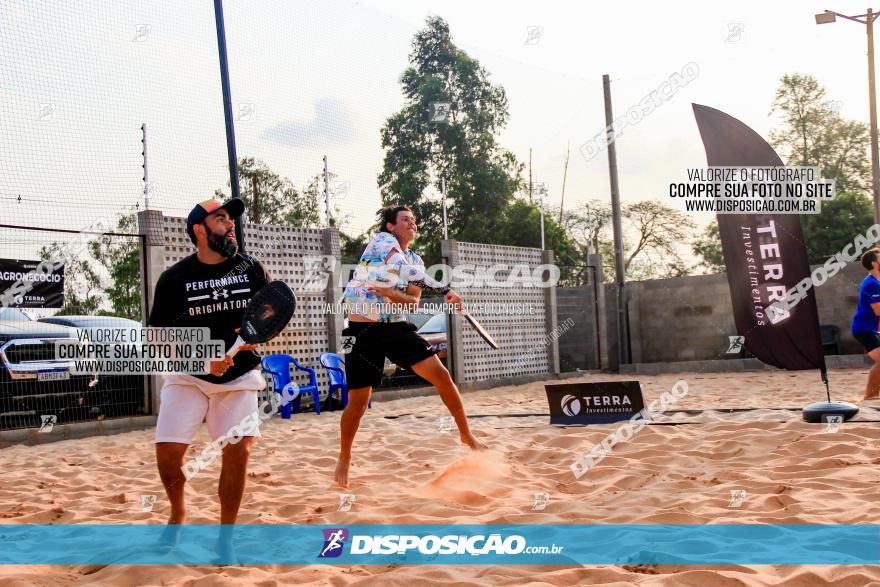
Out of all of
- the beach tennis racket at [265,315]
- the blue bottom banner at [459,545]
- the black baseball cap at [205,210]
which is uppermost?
the black baseball cap at [205,210]

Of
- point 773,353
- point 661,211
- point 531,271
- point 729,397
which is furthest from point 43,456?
point 661,211

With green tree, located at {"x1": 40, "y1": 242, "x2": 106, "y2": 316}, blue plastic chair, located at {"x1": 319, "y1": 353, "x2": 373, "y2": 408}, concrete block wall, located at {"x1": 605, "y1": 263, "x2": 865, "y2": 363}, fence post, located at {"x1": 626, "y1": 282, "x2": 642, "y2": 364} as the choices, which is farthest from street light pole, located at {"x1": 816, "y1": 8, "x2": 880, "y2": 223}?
green tree, located at {"x1": 40, "y1": 242, "x2": 106, "y2": 316}

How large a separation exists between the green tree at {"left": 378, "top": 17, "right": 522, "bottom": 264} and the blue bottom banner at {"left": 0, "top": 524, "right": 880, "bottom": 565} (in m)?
23.6

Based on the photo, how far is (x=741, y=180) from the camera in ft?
23.4

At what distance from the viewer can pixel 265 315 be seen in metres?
3.12

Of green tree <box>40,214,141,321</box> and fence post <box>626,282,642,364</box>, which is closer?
green tree <box>40,214,141,321</box>

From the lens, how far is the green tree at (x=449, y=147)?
27.6m

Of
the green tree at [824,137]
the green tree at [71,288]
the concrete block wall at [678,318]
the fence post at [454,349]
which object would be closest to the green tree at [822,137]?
the green tree at [824,137]

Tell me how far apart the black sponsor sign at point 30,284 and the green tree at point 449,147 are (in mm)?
19389

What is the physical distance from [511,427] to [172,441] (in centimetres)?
394

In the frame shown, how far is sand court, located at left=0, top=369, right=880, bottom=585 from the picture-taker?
2.74m

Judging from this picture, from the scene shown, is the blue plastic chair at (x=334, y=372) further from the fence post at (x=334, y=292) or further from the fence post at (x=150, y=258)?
the fence post at (x=150, y=258)

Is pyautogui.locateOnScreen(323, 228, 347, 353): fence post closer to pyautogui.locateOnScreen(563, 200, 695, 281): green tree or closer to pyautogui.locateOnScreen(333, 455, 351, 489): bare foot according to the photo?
pyautogui.locateOnScreen(333, 455, 351, 489): bare foot

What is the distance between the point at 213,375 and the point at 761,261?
5509mm
